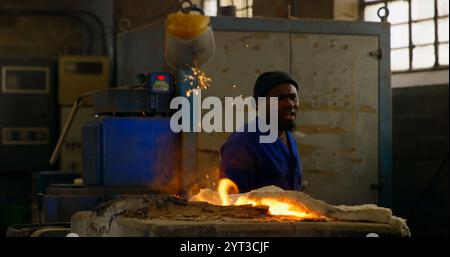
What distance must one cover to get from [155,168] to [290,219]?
252cm

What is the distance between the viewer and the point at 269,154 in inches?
173

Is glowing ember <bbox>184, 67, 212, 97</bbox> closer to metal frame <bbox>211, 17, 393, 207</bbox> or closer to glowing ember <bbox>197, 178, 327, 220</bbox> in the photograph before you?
metal frame <bbox>211, 17, 393, 207</bbox>

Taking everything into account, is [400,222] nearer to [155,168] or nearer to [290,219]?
[290,219]

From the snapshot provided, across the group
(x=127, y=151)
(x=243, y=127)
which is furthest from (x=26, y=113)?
(x=243, y=127)

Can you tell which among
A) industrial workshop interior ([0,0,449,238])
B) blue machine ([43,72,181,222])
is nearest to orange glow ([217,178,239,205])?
industrial workshop interior ([0,0,449,238])

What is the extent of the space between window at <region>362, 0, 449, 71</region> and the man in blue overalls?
3.23 meters

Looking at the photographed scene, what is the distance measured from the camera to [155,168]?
5.62 metres

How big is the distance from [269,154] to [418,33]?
3.65 m

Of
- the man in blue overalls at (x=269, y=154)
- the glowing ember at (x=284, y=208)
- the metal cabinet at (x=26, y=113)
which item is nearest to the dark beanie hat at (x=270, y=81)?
the man in blue overalls at (x=269, y=154)

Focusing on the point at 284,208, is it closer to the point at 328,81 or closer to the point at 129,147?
the point at 129,147

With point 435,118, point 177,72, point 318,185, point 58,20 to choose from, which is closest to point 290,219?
point 177,72

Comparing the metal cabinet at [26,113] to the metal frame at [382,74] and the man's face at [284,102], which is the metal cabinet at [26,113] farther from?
the man's face at [284,102]
